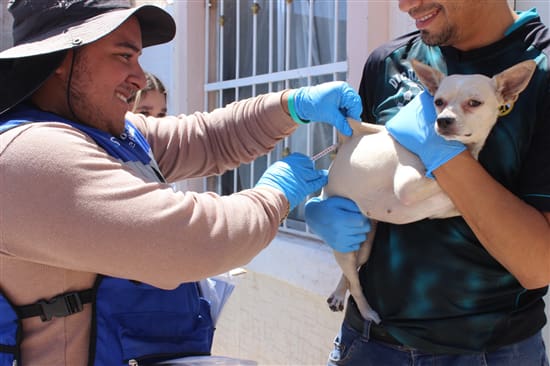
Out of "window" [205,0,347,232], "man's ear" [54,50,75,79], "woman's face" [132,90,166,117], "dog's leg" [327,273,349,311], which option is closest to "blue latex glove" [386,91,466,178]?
"dog's leg" [327,273,349,311]

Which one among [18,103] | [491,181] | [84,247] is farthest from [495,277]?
[18,103]

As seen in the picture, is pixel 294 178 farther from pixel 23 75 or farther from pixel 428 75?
pixel 23 75

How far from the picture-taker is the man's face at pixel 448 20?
5.41 ft

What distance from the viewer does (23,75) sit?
1.38 metres

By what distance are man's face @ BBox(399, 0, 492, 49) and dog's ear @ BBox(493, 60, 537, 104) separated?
209mm

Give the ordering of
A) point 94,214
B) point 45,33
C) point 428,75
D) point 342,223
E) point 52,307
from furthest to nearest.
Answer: point 342,223 → point 428,75 → point 45,33 → point 52,307 → point 94,214

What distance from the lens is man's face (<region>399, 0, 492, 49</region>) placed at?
1.65 meters

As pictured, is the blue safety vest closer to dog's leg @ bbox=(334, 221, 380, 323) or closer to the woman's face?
dog's leg @ bbox=(334, 221, 380, 323)

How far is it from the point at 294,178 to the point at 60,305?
0.81 meters

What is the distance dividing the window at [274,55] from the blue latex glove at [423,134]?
5.77 feet

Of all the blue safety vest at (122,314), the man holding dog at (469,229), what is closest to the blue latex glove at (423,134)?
the man holding dog at (469,229)

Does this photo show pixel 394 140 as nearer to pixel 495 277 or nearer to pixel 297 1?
pixel 495 277

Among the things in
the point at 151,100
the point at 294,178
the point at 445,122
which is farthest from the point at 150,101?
the point at 445,122

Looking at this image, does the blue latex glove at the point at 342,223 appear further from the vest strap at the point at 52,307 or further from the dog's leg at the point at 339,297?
the vest strap at the point at 52,307
